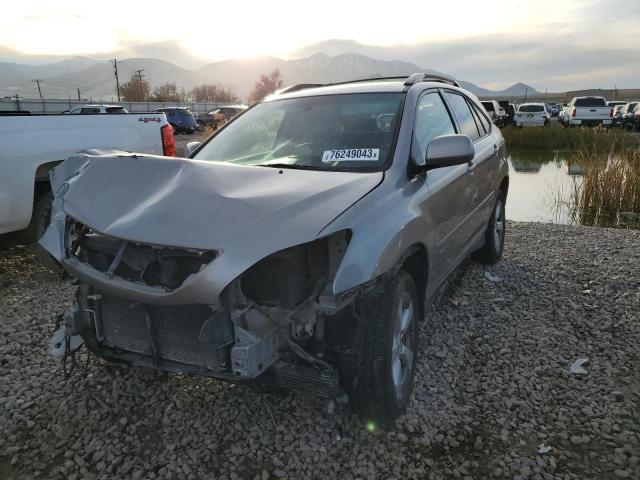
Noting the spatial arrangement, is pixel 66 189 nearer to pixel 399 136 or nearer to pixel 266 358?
pixel 266 358

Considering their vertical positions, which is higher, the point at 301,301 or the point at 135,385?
the point at 301,301

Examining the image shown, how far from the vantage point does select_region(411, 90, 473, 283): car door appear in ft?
10.5

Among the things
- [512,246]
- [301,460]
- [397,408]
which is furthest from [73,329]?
[512,246]

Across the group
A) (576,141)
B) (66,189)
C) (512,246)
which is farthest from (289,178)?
(576,141)

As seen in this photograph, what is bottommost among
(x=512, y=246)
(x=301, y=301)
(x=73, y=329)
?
(x=512, y=246)

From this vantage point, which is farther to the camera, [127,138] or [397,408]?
[127,138]

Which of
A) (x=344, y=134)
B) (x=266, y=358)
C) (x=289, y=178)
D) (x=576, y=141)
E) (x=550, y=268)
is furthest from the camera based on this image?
(x=576, y=141)

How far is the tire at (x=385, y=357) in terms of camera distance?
8.00ft

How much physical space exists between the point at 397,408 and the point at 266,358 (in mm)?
801

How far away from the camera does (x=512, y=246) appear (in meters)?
6.39

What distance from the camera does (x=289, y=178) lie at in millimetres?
2707

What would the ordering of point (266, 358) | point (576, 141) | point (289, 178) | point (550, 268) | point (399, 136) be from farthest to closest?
point (576, 141), point (550, 268), point (399, 136), point (289, 178), point (266, 358)

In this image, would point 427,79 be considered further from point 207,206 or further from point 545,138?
point 545,138

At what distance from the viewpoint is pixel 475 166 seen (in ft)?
13.6
